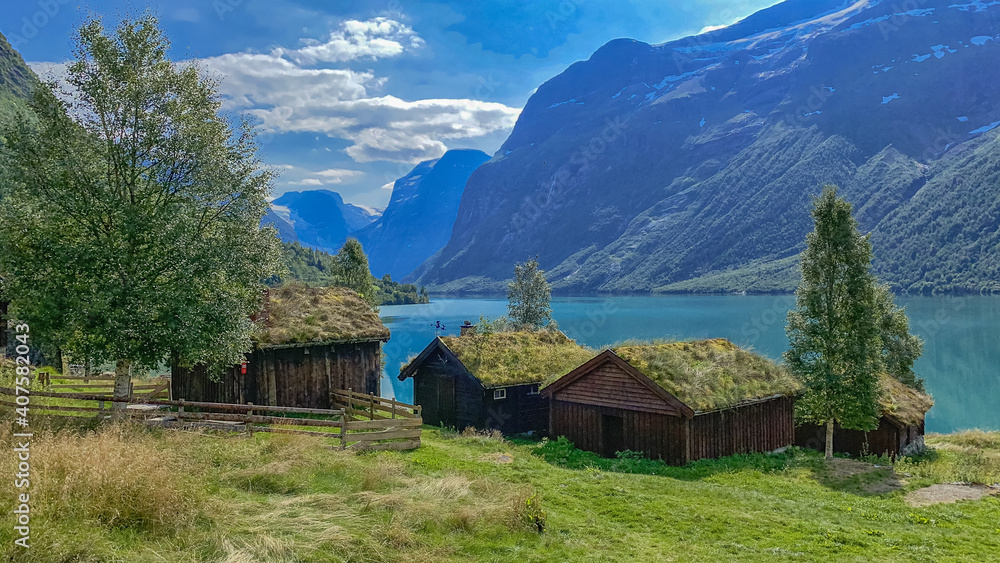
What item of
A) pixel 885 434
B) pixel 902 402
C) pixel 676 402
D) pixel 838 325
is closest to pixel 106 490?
pixel 676 402

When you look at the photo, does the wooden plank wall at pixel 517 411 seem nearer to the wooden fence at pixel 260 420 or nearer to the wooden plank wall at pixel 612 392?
the wooden plank wall at pixel 612 392

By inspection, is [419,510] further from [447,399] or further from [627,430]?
[447,399]

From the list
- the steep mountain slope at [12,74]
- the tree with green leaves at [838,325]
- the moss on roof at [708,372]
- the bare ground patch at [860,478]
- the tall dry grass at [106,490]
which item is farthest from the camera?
the steep mountain slope at [12,74]

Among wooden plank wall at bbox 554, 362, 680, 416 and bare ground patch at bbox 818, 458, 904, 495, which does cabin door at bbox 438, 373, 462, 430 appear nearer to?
wooden plank wall at bbox 554, 362, 680, 416

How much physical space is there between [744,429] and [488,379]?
11878mm

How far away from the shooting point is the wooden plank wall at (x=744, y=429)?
21812 millimetres

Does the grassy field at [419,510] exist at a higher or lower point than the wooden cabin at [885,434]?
higher

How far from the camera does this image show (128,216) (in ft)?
53.6

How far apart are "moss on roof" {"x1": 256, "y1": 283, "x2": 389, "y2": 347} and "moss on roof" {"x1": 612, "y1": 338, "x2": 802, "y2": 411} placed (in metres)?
12.8

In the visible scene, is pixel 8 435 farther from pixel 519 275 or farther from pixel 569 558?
pixel 519 275

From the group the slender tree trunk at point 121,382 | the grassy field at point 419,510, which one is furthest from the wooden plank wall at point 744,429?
the slender tree trunk at point 121,382

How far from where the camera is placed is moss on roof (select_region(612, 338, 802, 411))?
21812mm

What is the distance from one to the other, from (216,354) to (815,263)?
2439 cm

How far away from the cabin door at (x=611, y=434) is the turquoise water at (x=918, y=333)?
7.49 metres
